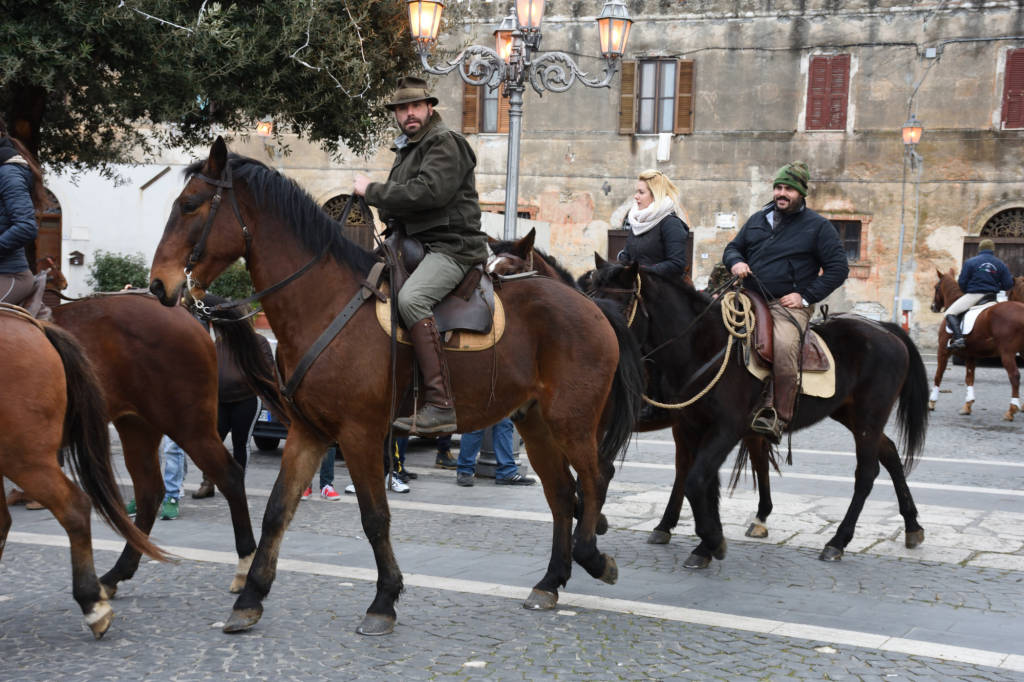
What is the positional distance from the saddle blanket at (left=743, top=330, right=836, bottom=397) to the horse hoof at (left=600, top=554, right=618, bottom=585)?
177 cm

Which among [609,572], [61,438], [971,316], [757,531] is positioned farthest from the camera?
[971,316]

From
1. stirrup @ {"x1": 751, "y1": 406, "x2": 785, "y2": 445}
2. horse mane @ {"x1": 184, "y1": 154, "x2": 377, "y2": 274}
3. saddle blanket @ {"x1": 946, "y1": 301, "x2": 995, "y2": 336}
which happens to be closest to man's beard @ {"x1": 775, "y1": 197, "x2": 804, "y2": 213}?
stirrup @ {"x1": 751, "y1": 406, "x2": 785, "y2": 445}

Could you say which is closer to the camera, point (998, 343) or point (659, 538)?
point (659, 538)

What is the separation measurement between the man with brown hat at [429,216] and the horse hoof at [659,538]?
244 cm

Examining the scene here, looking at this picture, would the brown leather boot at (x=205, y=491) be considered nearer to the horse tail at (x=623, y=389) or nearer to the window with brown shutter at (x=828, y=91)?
the horse tail at (x=623, y=389)

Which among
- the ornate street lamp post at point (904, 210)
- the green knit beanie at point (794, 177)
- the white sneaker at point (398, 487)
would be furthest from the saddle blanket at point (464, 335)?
the ornate street lamp post at point (904, 210)

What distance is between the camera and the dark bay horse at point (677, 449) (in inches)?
294

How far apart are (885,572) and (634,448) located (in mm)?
5960

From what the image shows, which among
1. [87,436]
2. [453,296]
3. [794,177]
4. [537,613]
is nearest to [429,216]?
[453,296]

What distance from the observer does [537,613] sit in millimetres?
5645

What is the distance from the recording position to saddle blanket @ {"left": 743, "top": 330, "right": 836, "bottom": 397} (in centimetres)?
707

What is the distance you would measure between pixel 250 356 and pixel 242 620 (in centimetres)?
218

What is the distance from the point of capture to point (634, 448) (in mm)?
12656

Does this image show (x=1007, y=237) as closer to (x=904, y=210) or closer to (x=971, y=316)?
(x=904, y=210)
